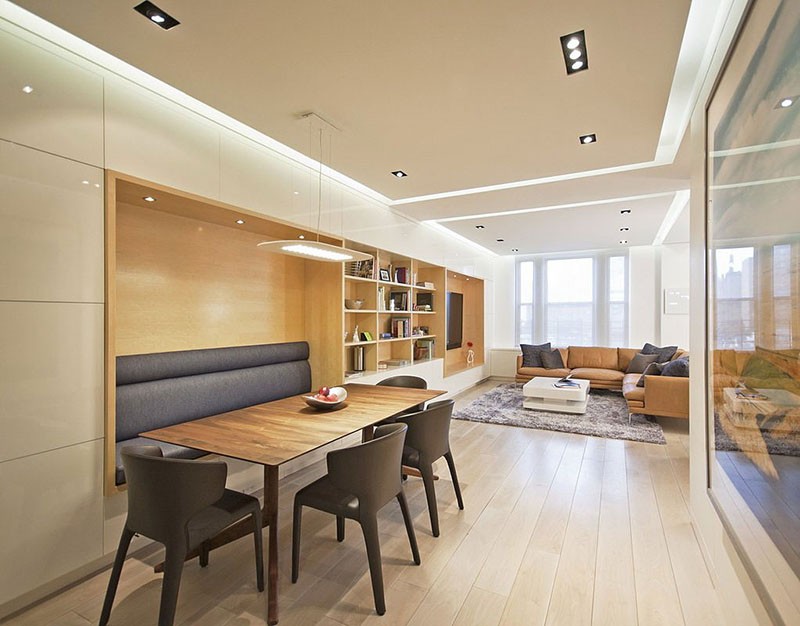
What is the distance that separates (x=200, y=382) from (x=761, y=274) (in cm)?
322

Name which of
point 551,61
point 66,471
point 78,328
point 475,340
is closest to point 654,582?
point 551,61

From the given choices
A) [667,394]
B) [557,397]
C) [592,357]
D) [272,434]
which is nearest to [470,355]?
[592,357]

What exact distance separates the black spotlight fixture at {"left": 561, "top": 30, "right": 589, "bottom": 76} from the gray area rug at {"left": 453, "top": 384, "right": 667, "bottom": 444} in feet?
12.9

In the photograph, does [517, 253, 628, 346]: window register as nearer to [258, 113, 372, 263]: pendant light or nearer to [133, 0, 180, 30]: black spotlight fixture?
[258, 113, 372, 263]: pendant light

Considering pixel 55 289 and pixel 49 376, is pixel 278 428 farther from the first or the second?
pixel 55 289

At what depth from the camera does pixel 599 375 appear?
708 centimetres

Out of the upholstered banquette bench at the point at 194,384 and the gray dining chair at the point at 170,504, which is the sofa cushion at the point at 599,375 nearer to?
the upholstered banquette bench at the point at 194,384

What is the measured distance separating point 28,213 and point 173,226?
1.16m

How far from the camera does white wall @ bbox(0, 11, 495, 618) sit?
1.91 m

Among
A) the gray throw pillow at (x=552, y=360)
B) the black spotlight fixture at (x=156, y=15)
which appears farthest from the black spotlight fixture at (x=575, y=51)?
the gray throw pillow at (x=552, y=360)

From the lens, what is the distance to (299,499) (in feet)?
7.11

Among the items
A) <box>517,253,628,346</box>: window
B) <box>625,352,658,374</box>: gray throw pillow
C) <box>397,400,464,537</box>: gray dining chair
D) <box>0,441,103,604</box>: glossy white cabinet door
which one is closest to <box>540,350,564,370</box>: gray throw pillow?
<box>517,253,628,346</box>: window

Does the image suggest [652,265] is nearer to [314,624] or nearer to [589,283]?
[589,283]

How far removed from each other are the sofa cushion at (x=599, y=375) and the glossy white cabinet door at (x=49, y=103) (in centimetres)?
715
